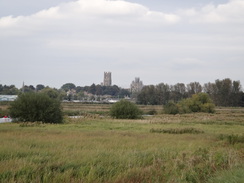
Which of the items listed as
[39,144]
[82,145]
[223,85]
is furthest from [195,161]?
[223,85]

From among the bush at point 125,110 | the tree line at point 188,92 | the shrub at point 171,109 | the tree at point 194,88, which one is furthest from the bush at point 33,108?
the tree at point 194,88

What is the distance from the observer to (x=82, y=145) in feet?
48.2

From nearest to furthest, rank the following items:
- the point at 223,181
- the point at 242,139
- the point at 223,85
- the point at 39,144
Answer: the point at 223,181 → the point at 39,144 → the point at 242,139 → the point at 223,85

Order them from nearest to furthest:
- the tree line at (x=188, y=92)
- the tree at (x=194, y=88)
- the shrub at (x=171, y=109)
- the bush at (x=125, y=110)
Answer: the bush at (x=125, y=110) < the shrub at (x=171, y=109) < the tree line at (x=188, y=92) < the tree at (x=194, y=88)

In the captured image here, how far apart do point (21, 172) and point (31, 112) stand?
Answer: 28589mm

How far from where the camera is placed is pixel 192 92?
13262cm

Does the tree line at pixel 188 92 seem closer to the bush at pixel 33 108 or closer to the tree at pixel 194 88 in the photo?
the tree at pixel 194 88

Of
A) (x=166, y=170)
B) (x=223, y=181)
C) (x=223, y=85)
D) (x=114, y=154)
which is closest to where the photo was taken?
(x=223, y=181)

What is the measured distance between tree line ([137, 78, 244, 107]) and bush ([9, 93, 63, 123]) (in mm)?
85032

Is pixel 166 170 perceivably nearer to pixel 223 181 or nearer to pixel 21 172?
pixel 223 181

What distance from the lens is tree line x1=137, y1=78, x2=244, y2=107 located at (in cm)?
11684

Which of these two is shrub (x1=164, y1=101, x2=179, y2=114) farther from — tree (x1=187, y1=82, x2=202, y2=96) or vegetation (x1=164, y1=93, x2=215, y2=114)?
tree (x1=187, y1=82, x2=202, y2=96)

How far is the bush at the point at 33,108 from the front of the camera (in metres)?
36.2

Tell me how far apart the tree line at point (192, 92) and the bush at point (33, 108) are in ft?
279
